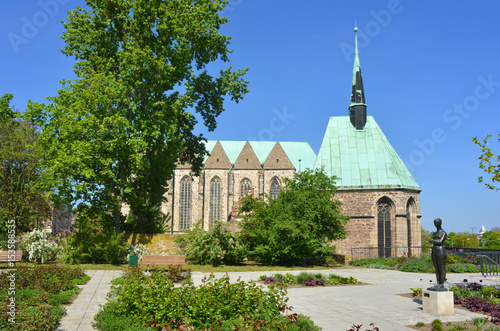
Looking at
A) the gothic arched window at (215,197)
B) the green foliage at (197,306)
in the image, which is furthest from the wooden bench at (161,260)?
the gothic arched window at (215,197)

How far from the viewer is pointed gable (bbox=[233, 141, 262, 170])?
55375 millimetres

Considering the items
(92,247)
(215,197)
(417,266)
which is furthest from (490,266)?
(215,197)

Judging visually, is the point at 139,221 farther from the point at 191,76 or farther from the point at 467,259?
the point at 467,259

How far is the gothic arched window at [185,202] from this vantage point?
178 feet

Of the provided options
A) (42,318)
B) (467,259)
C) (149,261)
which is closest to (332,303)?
(42,318)

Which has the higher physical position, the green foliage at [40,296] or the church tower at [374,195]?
the church tower at [374,195]

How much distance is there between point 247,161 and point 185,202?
10.1 metres

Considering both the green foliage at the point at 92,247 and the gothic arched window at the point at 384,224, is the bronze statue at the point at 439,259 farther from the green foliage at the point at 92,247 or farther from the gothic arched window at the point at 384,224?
the gothic arched window at the point at 384,224

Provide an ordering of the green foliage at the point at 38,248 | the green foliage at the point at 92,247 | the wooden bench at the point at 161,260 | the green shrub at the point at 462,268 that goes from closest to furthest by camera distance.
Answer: the wooden bench at the point at 161,260
the green foliage at the point at 38,248
the green foliage at the point at 92,247
the green shrub at the point at 462,268

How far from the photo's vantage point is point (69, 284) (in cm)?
1120

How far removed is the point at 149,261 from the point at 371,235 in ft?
73.2

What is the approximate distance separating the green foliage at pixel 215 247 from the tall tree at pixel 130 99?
356cm

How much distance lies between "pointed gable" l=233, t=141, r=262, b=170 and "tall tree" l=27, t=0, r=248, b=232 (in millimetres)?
30658

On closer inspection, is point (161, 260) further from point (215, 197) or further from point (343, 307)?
point (215, 197)
